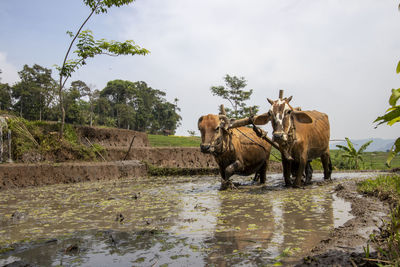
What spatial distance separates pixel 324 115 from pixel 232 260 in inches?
285

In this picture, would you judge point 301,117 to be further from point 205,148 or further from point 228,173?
point 205,148

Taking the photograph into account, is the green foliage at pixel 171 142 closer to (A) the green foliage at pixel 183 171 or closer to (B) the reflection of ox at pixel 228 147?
(A) the green foliage at pixel 183 171

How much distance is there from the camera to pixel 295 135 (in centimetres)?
667

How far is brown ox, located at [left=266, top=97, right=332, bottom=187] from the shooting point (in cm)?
630

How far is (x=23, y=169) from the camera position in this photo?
33.9 ft

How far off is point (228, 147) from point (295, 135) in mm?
1550

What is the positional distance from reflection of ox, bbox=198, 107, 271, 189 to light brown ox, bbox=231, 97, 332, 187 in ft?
1.25

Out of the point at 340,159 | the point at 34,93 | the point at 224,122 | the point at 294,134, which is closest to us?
the point at 294,134

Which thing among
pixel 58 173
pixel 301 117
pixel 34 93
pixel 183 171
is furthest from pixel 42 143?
pixel 34 93

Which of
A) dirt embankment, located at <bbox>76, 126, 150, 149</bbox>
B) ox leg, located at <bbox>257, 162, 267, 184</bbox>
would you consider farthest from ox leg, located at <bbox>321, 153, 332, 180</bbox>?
dirt embankment, located at <bbox>76, 126, 150, 149</bbox>

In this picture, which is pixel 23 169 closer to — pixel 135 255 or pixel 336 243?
pixel 135 255

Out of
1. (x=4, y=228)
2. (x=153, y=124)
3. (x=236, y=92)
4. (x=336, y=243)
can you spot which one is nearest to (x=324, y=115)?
(x=336, y=243)

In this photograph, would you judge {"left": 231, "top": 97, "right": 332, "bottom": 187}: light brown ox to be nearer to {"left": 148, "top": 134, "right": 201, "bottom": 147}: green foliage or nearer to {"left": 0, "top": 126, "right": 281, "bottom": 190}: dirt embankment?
{"left": 0, "top": 126, "right": 281, "bottom": 190}: dirt embankment

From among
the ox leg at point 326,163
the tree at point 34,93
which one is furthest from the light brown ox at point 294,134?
the tree at point 34,93
